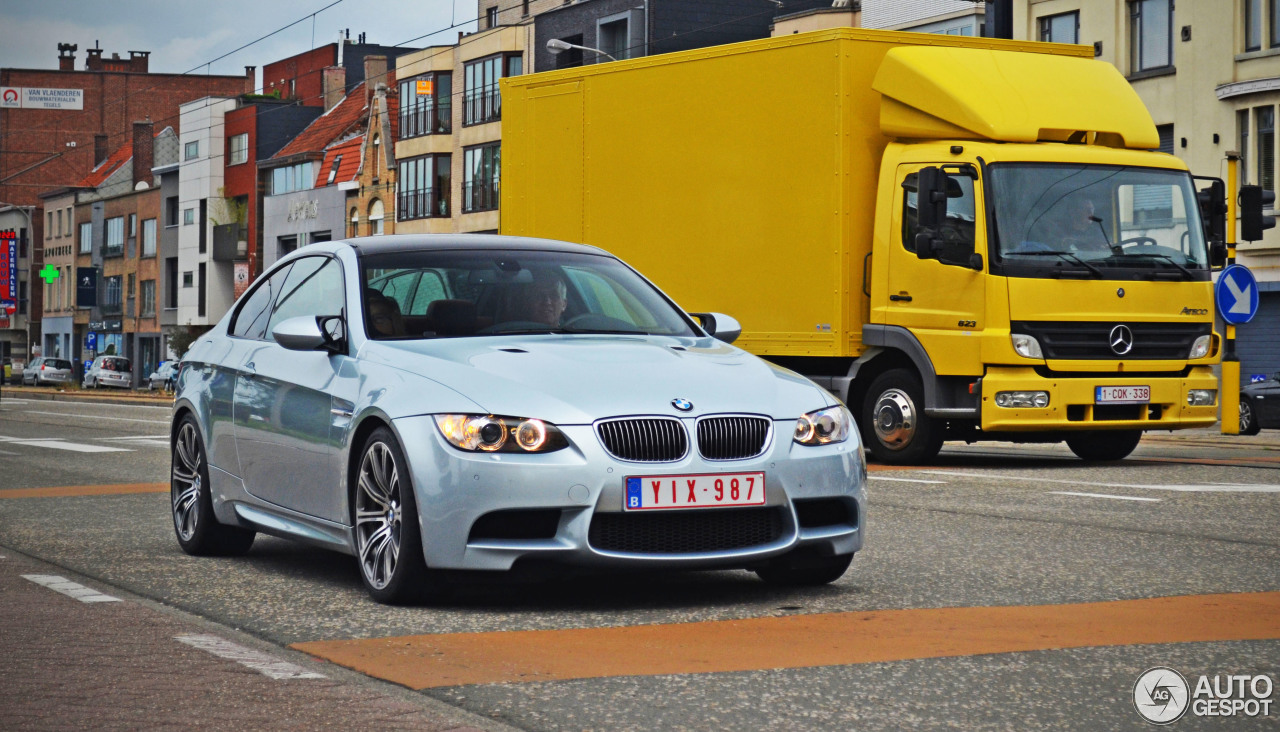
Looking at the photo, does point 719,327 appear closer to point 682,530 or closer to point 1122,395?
point 682,530

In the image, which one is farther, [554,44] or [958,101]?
[554,44]

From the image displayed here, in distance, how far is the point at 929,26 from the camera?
4588cm

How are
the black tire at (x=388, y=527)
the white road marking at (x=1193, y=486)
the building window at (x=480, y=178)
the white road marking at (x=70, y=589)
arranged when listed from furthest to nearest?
the building window at (x=480, y=178)
the white road marking at (x=1193, y=486)
the white road marking at (x=70, y=589)
the black tire at (x=388, y=527)

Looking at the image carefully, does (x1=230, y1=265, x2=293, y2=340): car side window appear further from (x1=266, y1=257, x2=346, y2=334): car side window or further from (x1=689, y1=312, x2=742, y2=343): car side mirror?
(x1=689, y1=312, x2=742, y2=343): car side mirror

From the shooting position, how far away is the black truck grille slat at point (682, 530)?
21.0ft

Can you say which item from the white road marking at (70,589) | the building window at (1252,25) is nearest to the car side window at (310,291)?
the white road marking at (70,589)

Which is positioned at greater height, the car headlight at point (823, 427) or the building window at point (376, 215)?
the building window at point (376, 215)

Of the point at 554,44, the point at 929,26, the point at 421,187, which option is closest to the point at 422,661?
the point at 929,26

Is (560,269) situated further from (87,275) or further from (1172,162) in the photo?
(87,275)

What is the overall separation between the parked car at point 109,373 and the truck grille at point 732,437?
7680 cm

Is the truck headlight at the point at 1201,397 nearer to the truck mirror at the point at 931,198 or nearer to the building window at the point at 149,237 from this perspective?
the truck mirror at the point at 931,198

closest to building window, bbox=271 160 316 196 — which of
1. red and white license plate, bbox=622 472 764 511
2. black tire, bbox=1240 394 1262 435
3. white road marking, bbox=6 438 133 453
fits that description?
black tire, bbox=1240 394 1262 435

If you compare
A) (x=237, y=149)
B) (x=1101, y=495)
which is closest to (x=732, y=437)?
(x=1101, y=495)

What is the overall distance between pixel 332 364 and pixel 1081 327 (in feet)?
28.7
